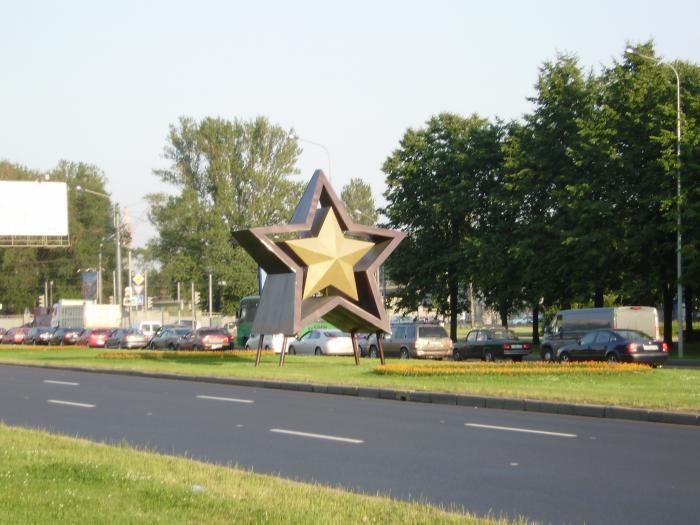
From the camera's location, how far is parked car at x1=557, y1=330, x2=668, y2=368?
32500mm

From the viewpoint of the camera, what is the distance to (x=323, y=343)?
1960 inches

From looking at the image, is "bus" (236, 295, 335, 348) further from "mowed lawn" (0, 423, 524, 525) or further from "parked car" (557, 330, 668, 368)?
"mowed lawn" (0, 423, 524, 525)

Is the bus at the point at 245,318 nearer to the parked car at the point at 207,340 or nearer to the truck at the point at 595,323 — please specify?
the parked car at the point at 207,340

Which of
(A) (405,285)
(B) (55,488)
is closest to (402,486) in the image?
(B) (55,488)

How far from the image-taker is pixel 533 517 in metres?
8.67

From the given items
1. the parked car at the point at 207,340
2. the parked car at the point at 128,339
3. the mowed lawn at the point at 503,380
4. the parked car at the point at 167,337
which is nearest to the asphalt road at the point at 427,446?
the mowed lawn at the point at 503,380

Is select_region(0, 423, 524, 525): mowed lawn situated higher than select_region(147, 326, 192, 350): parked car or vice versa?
select_region(147, 326, 192, 350): parked car

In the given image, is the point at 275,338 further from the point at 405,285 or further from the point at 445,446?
the point at 445,446

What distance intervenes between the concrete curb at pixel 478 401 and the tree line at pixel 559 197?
857 inches

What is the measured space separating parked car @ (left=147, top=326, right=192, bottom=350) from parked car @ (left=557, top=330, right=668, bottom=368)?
30.0 metres

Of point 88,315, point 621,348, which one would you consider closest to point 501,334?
point 621,348

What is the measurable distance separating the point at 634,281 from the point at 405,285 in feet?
64.5

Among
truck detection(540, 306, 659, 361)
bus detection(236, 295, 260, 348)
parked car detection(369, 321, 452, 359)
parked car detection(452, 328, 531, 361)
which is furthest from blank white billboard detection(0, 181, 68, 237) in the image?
truck detection(540, 306, 659, 361)

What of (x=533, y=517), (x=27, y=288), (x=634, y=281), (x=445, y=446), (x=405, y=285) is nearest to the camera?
(x=533, y=517)
